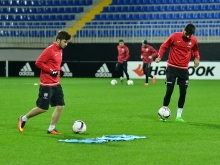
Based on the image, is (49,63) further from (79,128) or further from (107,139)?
(107,139)

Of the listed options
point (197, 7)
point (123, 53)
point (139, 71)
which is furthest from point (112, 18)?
point (123, 53)

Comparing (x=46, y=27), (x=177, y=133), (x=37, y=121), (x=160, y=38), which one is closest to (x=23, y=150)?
A: (x=177, y=133)

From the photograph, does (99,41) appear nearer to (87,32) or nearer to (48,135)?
(87,32)

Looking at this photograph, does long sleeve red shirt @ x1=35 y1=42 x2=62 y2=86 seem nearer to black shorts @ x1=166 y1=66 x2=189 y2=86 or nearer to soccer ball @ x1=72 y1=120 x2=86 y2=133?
soccer ball @ x1=72 y1=120 x2=86 y2=133

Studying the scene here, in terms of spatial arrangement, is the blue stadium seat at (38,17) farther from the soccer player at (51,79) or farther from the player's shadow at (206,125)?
the soccer player at (51,79)

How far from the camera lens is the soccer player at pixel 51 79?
404 inches

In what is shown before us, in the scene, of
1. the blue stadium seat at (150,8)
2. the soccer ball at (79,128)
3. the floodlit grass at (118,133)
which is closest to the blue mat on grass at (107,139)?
the floodlit grass at (118,133)

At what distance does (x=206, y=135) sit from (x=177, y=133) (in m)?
0.55

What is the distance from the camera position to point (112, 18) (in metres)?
38.4

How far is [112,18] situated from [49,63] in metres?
28.3

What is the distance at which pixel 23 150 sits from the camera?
8.42m

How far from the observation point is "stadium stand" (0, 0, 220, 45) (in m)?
35.6

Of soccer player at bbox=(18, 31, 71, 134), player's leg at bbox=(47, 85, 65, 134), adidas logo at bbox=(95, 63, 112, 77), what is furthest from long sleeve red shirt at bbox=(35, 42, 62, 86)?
adidas logo at bbox=(95, 63, 112, 77)

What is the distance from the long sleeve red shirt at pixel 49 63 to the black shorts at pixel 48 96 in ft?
0.30
